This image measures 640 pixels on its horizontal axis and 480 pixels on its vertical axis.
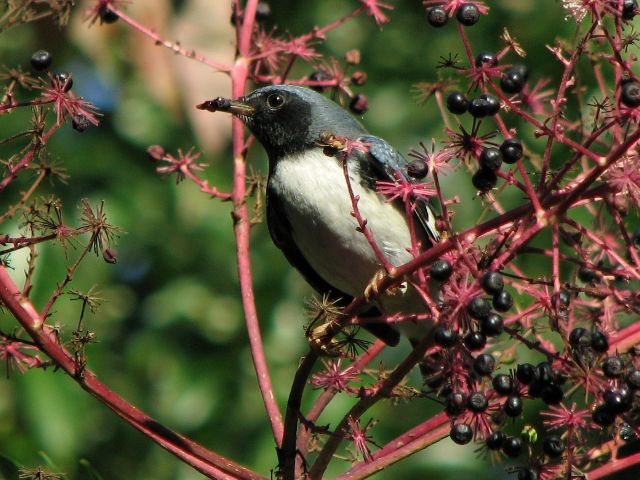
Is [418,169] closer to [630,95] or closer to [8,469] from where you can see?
[630,95]

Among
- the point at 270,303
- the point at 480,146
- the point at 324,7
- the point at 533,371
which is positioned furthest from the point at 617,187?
the point at 324,7

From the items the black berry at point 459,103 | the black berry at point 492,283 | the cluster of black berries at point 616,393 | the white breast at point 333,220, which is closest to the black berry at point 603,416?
the cluster of black berries at point 616,393

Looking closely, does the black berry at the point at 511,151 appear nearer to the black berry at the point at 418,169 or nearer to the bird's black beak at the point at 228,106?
the black berry at the point at 418,169

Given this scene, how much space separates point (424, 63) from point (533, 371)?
3.31 metres

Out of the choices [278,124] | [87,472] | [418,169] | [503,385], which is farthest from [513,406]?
[278,124]

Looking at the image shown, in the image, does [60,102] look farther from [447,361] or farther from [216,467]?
[447,361]

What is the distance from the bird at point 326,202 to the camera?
145 inches

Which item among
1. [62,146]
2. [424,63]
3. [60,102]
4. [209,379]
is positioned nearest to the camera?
[60,102]

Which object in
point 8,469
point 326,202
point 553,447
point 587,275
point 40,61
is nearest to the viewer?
point 553,447

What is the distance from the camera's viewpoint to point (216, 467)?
2357 millimetres

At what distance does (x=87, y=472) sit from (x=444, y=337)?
1.09 metres

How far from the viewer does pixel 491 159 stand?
2076 mm

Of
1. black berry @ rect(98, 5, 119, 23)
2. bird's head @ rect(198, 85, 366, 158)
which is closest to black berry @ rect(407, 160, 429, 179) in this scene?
black berry @ rect(98, 5, 119, 23)

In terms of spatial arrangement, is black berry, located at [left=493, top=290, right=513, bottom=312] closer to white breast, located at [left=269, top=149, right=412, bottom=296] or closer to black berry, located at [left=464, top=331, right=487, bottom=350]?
black berry, located at [left=464, top=331, right=487, bottom=350]
